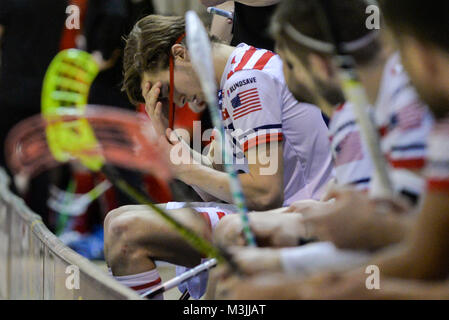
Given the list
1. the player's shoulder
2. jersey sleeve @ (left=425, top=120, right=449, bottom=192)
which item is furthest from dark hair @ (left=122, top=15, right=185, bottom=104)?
jersey sleeve @ (left=425, top=120, right=449, bottom=192)

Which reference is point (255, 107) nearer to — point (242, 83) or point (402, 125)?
point (242, 83)

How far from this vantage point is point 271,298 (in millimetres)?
942

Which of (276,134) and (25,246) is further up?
(276,134)

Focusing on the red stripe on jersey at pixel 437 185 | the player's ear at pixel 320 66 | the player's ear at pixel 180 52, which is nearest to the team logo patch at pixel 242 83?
the player's ear at pixel 180 52

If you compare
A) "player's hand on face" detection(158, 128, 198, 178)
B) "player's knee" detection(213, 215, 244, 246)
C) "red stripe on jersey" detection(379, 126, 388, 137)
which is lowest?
"player's knee" detection(213, 215, 244, 246)

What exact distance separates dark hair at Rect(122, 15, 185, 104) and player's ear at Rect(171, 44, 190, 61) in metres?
0.02

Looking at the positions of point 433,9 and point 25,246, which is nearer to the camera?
point 433,9

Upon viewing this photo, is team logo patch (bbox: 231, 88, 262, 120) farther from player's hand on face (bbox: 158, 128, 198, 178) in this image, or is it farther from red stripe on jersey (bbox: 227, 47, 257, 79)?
player's hand on face (bbox: 158, 128, 198, 178)

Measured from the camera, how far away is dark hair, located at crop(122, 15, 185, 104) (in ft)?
5.70

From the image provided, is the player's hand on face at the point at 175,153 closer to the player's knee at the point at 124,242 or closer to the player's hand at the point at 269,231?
the player's knee at the point at 124,242

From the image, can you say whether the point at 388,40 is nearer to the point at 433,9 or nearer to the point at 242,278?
the point at 433,9

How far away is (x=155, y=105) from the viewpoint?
184cm
